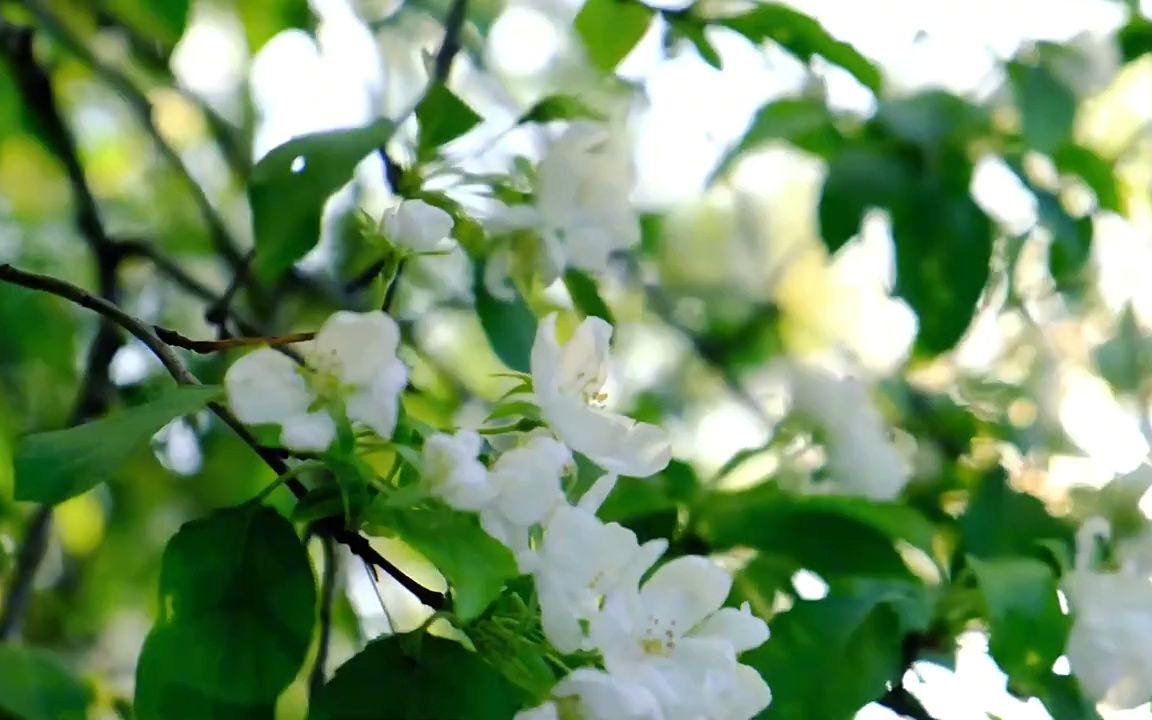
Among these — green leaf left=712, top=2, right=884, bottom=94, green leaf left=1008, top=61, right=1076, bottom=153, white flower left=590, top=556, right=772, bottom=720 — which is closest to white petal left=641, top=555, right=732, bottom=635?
white flower left=590, top=556, right=772, bottom=720

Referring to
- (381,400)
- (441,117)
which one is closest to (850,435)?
(441,117)

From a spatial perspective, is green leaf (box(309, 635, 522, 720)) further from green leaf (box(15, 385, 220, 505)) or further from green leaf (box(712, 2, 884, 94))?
green leaf (box(712, 2, 884, 94))

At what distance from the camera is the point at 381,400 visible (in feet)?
1.40

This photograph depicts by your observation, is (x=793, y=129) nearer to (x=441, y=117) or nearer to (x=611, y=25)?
(x=611, y=25)

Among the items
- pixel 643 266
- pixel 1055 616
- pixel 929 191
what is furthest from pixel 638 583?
pixel 643 266

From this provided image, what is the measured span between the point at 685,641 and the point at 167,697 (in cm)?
19

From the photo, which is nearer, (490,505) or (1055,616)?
(490,505)

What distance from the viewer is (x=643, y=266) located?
1485mm

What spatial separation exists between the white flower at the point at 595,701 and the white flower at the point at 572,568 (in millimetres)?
15

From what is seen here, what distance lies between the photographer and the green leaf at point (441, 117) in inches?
23.8

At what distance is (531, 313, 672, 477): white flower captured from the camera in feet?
1.51

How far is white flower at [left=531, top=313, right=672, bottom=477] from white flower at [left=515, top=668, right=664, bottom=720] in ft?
0.27

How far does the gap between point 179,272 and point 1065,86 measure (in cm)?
68

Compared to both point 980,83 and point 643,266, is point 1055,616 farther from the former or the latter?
point 643,266
